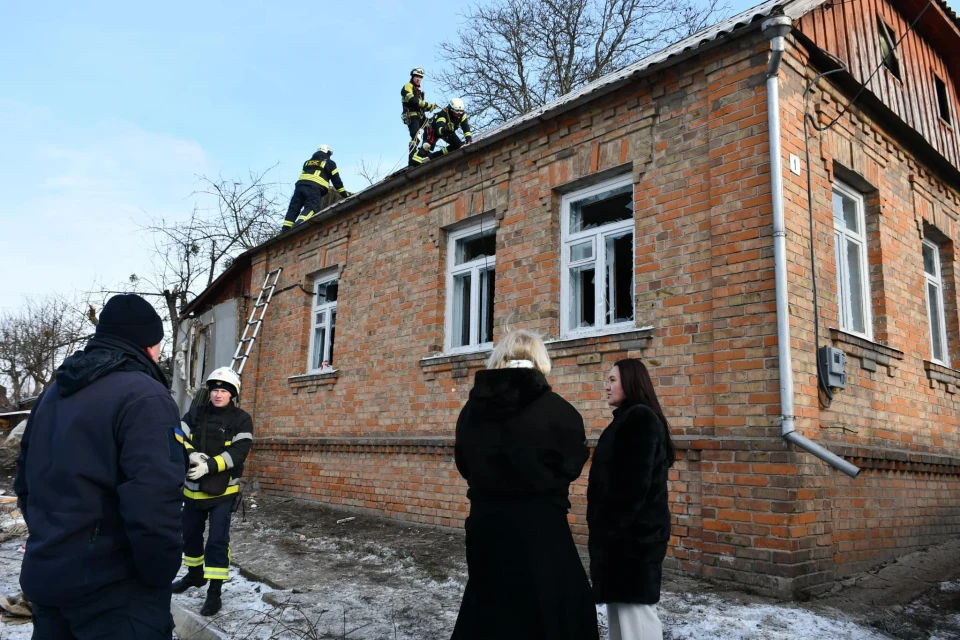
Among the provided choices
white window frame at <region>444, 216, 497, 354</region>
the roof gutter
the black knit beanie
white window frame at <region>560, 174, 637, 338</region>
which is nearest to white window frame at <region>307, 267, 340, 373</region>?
white window frame at <region>444, 216, 497, 354</region>

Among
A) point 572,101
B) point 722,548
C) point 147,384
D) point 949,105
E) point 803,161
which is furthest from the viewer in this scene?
point 949,105

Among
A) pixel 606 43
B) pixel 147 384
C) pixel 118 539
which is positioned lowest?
pixel 118 539

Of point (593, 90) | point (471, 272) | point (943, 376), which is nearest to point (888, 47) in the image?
point (943, 376)

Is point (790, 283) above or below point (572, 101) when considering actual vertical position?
below

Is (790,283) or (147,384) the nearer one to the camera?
(147,384)

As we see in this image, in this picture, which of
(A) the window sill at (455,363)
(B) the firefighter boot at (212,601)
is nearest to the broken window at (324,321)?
(A) the window sill at (455,363)

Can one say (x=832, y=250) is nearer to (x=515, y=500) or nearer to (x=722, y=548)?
(x=722, y=548)

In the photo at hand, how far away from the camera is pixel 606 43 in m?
19.0

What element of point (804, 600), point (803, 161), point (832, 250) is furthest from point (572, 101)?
point (804, 600)

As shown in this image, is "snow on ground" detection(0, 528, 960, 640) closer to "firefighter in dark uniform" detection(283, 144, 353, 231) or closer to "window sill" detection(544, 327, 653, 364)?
"window sill" detection(544, 327, 653, 364)

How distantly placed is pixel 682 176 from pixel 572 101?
4.83 feet

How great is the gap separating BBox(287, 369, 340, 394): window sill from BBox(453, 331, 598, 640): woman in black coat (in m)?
7.16

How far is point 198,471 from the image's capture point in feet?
14.9

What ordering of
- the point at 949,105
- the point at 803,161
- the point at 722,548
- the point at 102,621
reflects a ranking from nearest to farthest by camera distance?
the point at 102,621 → the point at 722,548 → the point at 803,161 → the point at 949,105
